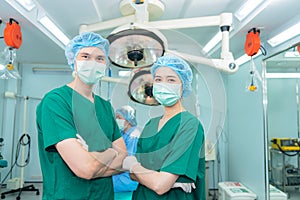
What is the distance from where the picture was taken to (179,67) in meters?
1.15

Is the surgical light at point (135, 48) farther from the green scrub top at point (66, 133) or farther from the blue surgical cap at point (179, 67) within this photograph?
the green scrub top at point (66, 133)

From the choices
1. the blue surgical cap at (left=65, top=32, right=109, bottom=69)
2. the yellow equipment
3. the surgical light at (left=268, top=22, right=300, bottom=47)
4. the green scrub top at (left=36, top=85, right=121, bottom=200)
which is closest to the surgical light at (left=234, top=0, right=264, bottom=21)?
the surgical light at (left=268, top=22, right=300, bottom=47)

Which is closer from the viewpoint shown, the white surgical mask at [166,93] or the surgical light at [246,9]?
the white surgical mask at [166,93]

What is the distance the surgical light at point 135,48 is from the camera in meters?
1.06

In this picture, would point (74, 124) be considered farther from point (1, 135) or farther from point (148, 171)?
point (1, 135)

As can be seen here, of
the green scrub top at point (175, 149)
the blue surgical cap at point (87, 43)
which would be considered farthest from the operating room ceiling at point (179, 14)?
the green scrub top at point (175, 149)

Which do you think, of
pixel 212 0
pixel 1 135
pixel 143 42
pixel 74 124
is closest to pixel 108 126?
pixel 74 124

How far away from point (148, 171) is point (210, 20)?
1.02m

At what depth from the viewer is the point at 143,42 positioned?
3.51 feet

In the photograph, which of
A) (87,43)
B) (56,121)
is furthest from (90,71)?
(56,121)

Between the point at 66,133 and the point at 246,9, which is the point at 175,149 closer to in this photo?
the point at 66,133

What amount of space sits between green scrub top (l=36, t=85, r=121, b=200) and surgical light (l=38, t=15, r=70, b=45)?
1.67 m

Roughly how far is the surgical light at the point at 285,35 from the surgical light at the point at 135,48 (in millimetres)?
1946

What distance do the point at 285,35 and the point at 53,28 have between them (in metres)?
2.32
